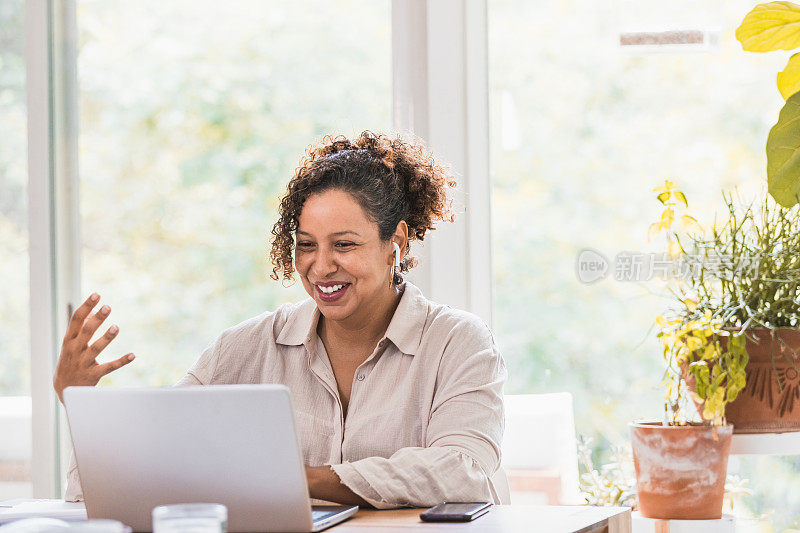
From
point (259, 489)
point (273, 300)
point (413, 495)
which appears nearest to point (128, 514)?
point (259, 489)

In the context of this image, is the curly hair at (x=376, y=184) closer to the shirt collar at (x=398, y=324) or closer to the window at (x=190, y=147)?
the shirt collar at (x=398, y=324)

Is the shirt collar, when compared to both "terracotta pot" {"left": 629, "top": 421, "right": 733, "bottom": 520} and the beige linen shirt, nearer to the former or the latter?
the beige linen shirt

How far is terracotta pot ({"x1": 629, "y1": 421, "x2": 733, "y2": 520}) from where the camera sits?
2168mm

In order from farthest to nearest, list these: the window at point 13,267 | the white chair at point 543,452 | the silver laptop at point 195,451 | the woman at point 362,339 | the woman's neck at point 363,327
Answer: the window at point 13,267 → the white chair at point 543,452 → the woman's neck at point 363,327 → the woman at point 362,339 → the silver laptop at point 195,451

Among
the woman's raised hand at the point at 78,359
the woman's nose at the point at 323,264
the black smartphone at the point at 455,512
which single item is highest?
the woman's nose at the point at 323,264

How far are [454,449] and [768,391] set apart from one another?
0.85 m

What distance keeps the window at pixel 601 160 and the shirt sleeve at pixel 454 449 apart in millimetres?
726

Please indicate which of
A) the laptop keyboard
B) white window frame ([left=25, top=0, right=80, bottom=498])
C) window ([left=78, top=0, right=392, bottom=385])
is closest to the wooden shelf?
the laptop keyboard

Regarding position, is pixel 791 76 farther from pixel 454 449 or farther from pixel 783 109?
pixel 454 449

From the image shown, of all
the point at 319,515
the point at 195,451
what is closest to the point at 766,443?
the point at 319,515

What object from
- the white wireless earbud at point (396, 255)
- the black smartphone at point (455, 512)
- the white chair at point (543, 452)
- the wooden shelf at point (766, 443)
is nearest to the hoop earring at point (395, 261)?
the white wireless earbud at point (396, 255)

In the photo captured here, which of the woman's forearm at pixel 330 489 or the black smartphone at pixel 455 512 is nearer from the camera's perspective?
the black smartphone at pixel 455 512

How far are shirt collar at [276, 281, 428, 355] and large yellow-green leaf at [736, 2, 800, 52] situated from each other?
39.9 inches

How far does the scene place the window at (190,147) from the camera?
3.11 metres
